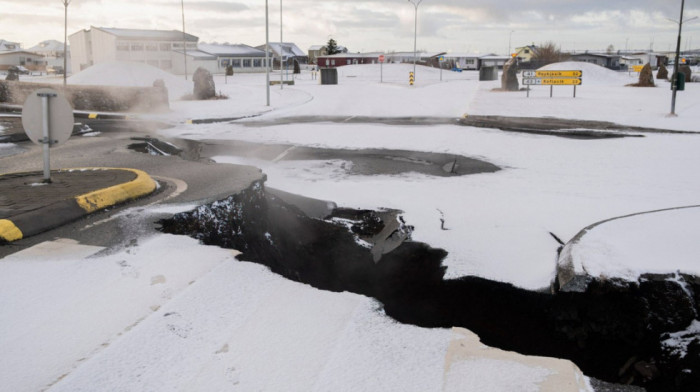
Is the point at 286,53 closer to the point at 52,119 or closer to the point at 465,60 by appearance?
the point at 465,60

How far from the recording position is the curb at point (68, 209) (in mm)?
4895

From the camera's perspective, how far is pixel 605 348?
4.20 m

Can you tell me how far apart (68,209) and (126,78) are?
2910cm

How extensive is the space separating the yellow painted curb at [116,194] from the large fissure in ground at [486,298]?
3.10ft

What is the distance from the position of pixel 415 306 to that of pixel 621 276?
5.61 feet

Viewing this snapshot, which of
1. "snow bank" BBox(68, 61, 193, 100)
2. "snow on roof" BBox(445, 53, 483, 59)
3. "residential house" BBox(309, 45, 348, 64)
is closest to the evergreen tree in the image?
"residential house" BBox(309, 45, 348, 64)

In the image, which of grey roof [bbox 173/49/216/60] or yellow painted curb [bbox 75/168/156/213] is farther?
grey roof [bbox 173/49/216/60]

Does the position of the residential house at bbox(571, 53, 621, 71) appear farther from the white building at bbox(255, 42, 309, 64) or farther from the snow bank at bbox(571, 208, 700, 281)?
the snow bank at bbox(571, 208, 700, 281)

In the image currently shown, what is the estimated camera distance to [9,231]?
4820 mm

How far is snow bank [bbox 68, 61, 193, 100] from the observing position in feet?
102

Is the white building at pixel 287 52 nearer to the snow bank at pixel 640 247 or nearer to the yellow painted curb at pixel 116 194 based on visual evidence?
the yellow painted curb at pixel 116 194

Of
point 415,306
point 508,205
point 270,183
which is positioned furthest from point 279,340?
point 270,183

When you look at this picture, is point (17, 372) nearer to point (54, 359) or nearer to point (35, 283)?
point (54, 359)

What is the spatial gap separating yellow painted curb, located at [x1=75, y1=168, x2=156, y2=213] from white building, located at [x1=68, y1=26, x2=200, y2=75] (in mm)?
66472
